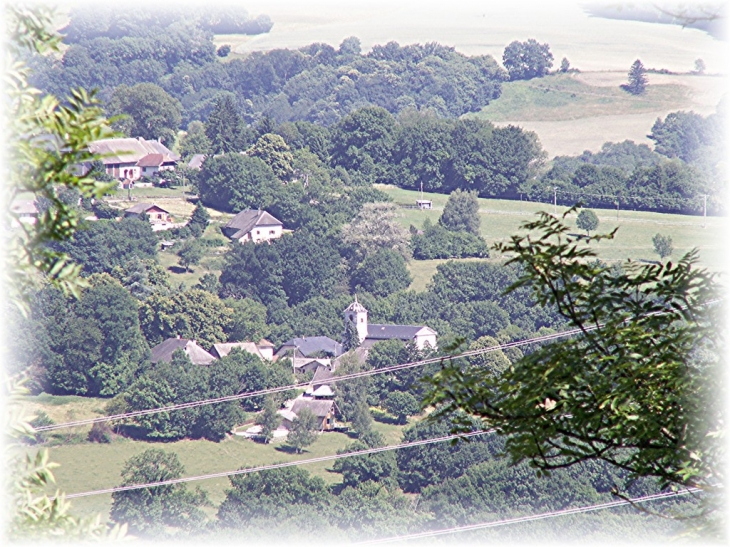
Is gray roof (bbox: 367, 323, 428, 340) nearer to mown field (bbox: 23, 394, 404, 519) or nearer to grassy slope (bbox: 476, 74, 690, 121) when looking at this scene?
mown field (bbox: 23, 394, 404, 519)

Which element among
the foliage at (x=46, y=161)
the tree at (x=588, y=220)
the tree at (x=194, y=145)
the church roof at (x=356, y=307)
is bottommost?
the church roof at (x=356, y=307)

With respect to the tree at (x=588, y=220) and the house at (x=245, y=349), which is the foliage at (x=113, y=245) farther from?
the tree at (x=588, y=220)

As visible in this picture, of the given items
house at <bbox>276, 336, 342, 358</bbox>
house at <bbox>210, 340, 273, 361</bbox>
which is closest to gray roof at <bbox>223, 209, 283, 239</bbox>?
house at <bbox>276, 336, 342, 358</bbox>

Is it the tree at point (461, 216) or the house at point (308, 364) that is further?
the tree at point (461, 216)

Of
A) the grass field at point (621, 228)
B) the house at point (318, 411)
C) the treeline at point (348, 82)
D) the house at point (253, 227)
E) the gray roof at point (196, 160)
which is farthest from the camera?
the treeline at point (348, 82)

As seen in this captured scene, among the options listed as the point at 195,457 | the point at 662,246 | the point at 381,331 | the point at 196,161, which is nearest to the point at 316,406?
the point at 195,457

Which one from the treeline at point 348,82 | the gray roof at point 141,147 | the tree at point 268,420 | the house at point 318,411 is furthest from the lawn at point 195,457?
the treeline at point 348,82

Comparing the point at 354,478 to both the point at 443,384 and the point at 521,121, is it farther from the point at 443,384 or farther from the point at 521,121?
the point at 521,121

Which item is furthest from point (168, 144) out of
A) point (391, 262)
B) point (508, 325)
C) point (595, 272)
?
point (595, 272)

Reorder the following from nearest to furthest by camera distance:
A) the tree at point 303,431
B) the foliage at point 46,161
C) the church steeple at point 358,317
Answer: the foliage at point 46,161
the tree at point 303,431
the church steeple at point 358,317
